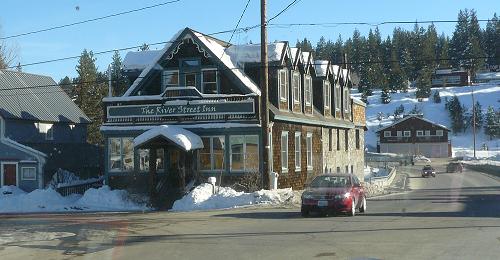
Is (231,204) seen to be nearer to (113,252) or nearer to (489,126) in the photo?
(113,252)

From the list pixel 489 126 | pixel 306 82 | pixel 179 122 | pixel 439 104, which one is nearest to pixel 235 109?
pixel 179 122

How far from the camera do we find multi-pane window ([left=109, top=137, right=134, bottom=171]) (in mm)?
30719

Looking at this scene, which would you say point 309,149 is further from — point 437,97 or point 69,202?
point 437,97

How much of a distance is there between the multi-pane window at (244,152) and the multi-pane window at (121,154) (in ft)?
17.0

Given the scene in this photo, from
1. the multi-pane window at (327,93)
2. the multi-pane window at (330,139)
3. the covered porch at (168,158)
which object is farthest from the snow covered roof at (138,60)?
the multi-pane window at (330,139)

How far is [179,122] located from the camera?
98.0 feet

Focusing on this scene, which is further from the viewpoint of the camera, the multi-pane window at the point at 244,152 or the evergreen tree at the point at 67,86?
the evergreen tree at the point at 67,86

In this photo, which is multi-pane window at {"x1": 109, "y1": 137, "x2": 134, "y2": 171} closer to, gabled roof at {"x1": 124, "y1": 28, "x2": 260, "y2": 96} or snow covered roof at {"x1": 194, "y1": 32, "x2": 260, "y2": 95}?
gabled roof at {"x1": 124, "y1": 28, "x2": 260, "y2": 96}

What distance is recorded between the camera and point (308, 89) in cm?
3656

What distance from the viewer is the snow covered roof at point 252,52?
31.6 metres

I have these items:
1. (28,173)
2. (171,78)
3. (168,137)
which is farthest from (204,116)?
(28,173)

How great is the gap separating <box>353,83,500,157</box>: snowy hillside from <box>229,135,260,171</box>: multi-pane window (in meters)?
110

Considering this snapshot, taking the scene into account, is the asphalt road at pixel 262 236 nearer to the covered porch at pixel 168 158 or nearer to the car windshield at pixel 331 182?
the car windshield at pixel 331 182

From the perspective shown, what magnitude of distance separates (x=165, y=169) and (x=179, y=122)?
2490mm
